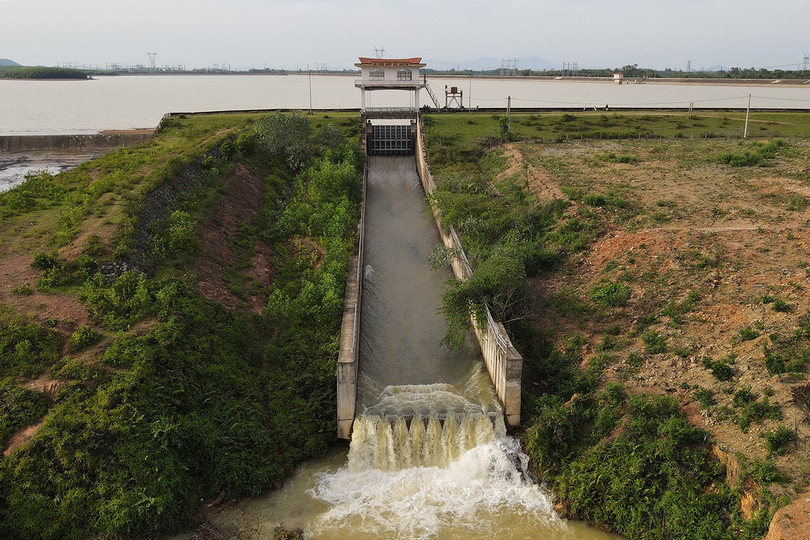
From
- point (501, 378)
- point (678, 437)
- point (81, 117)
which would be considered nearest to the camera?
point (678, 437)

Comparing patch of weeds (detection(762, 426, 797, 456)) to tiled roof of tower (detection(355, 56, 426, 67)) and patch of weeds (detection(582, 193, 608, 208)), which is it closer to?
patch of weeds (detection(582, 193, 608, 208))

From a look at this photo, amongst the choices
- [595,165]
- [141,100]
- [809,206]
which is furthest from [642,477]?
[141,100]

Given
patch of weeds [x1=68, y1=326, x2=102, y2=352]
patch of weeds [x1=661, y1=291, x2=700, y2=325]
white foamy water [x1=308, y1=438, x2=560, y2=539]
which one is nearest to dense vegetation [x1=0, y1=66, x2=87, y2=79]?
patch of weeds [x1=68, y1=326, x2=102, y2=352]

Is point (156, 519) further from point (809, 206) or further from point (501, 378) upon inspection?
point (809, 206)

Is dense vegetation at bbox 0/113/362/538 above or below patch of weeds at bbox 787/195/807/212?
below

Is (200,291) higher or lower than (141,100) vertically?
lower

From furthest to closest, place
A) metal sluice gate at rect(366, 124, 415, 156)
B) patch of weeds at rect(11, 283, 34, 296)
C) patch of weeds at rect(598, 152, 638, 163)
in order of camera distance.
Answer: metal sluice gate at rect(366, 124, 415, 156)
patch of weeds at rect(598, 152, 638, 163)
patch of weeds at rect(11, 283, 34, 296)

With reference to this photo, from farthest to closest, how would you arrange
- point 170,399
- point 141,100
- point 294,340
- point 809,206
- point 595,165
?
1. point 141,100
2. point 595,165
3. point 809,206
4. point 294,340
5. point 170,399
